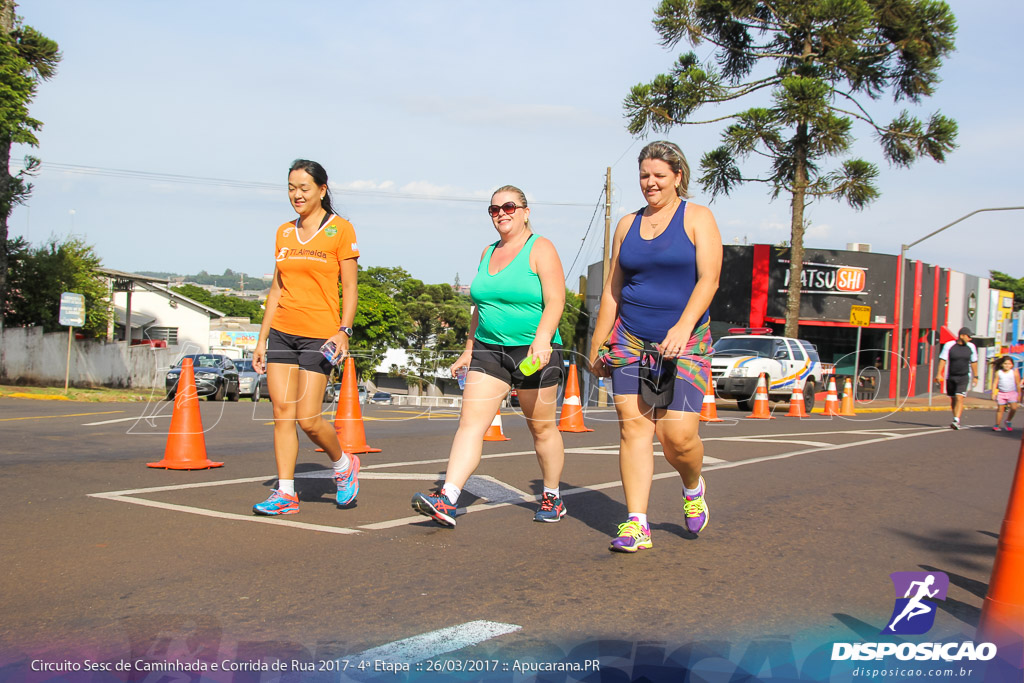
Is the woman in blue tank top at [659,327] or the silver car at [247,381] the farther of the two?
the silver car at [247,381]

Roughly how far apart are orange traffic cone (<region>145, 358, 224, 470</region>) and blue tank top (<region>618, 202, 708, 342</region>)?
13.1ft

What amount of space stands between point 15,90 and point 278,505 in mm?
24290

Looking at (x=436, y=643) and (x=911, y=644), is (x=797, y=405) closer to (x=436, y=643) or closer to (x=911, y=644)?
(x=911, y=644)

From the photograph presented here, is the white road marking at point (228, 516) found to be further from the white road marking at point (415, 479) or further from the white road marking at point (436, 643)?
the white road marking at point (436, 643)

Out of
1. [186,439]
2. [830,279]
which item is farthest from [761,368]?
[830,279]

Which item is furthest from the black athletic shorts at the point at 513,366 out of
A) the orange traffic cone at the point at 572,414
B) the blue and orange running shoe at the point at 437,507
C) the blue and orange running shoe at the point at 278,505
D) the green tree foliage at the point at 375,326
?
the green tree foliage at the point at 375,326

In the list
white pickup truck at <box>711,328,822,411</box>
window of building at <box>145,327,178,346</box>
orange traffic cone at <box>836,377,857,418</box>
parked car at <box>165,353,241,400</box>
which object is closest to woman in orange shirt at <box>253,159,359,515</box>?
white pickup truck at <box>711,328,822,411</box>

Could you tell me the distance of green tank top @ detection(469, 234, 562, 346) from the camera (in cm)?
511

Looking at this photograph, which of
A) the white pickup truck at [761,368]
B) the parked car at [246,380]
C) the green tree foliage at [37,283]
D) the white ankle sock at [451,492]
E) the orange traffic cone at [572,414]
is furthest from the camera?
the green tree foliage at [37,283]

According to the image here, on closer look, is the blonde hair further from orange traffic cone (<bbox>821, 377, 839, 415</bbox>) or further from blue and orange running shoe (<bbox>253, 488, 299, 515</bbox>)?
orange traffic cone (<bbox>821, 377, 839, 415</bbox>)

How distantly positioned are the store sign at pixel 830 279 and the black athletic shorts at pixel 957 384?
2052 centimetres

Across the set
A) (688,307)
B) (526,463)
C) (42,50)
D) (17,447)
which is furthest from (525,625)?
Answer: (42,50)

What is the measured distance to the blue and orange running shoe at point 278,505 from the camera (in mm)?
5211

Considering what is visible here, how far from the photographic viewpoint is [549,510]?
5.32 metres
